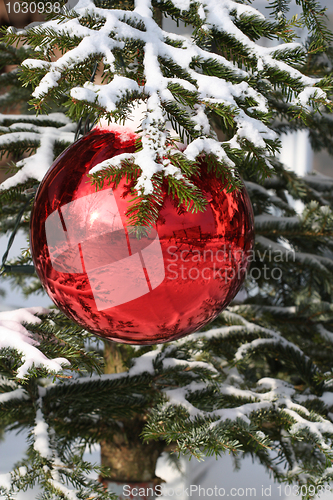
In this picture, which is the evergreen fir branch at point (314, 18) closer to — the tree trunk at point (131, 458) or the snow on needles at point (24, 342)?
the snow on needles at point (24, 342)

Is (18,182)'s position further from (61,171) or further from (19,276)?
(19,276)

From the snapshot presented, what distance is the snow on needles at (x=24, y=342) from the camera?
0.46m

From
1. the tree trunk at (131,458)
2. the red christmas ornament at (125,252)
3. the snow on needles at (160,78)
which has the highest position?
the snow on needles at (160,78)

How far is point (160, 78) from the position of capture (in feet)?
1.20

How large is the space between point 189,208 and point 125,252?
0.23 feet

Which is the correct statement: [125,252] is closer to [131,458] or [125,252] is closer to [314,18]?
[314,18]

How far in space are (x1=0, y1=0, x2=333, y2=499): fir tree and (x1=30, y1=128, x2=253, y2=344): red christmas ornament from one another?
0.10 ft

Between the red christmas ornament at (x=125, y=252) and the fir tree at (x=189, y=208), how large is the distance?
1.3 inches

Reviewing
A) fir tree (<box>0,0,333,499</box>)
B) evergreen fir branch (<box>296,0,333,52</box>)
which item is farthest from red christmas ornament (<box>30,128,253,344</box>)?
evergreen fir branch (<box>296,0,333,52</box>)

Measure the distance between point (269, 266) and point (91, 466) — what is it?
643 millimetres

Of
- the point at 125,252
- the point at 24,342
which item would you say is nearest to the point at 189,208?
the point at 125,252

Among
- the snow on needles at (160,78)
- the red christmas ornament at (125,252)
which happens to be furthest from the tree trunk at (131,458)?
the snow on needles at (160,78)

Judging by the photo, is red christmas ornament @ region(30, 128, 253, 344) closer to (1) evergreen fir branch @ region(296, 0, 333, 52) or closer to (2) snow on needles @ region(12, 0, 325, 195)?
(2) snow on needles @ region(12, 0, 325, 195)

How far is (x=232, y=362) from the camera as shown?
2.64ft
